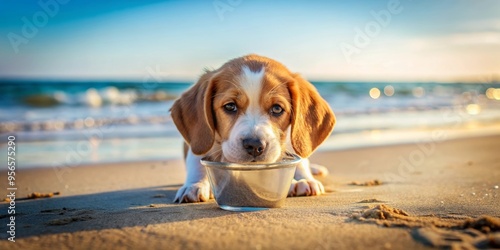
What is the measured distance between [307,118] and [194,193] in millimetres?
1170

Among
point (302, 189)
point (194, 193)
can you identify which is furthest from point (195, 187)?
point (302, 189)

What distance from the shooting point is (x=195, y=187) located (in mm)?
4836

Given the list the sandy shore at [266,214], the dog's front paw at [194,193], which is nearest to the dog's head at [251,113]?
the dog's front paw at [194,193]

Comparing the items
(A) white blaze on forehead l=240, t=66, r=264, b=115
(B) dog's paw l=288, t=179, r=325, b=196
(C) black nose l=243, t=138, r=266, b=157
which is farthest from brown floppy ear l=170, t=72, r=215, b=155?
(B) dog's paw l=288, t=179, r=325, b=196

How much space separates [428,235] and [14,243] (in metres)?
2.29

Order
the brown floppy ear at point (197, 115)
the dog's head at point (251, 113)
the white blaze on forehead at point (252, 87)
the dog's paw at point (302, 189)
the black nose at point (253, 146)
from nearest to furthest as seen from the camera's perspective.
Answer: the black nose at point (253, 146), the dog's head at point (251, 113), the white blaze on forehead at point (252, 87), the brown floppy ear at point (197, 115), the dog's paw at point (302, 189)

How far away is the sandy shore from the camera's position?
9.82ft

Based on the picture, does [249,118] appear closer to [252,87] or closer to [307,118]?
[252,87]

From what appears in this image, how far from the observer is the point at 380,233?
10.0 feet

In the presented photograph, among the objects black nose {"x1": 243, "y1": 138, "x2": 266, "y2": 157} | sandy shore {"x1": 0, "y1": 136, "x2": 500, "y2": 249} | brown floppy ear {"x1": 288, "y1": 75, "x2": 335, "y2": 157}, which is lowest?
sandy shore {"x1": 0, "y1": 136, "x2": 500, "y2": 249}

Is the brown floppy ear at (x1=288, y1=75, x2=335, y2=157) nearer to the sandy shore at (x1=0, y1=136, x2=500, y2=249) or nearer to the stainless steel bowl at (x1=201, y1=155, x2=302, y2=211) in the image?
the sandy shore at (x1=0, y1=136, x2=500, y2=249)

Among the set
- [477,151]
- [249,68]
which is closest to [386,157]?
[477,151]

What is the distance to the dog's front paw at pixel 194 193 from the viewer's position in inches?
187

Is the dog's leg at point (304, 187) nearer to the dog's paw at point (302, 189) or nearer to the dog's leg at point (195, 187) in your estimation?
the dog's paw at point (302, 189)
